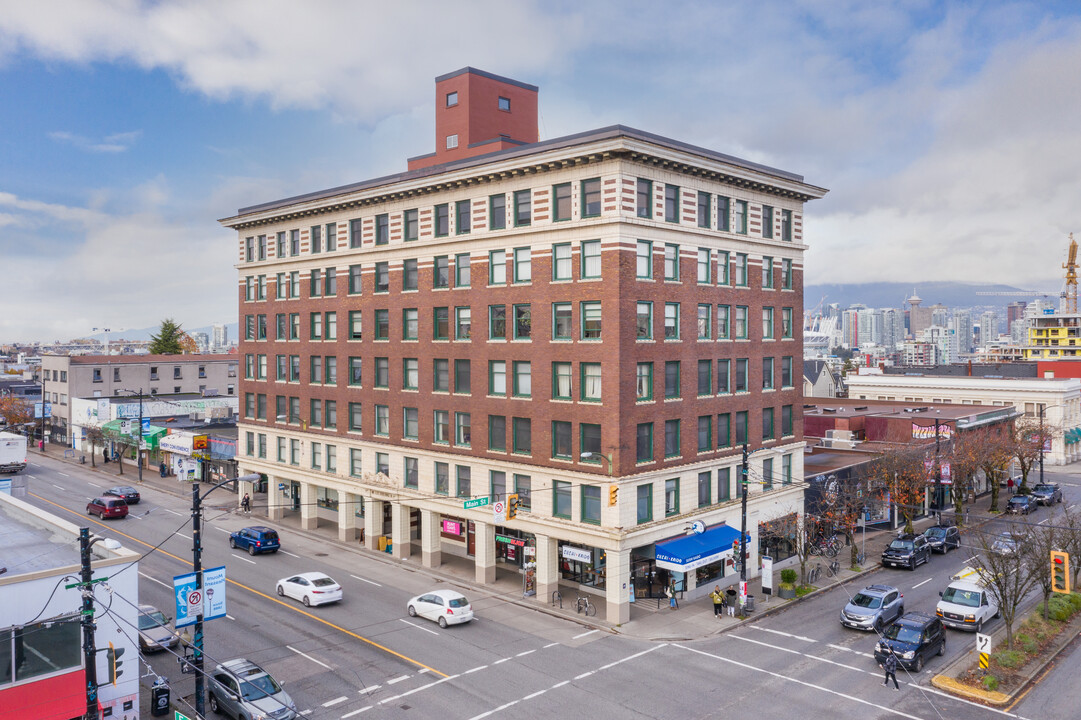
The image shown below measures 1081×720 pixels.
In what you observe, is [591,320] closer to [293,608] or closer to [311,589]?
[311,589]

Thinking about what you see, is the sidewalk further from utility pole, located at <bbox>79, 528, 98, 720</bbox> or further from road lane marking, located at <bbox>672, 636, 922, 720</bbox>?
utility pole, located at <bbox>79, 528, 98, 720</bbox>

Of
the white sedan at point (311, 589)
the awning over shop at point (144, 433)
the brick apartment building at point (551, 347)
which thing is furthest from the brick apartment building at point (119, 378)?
the white sedan at point (311, 589)

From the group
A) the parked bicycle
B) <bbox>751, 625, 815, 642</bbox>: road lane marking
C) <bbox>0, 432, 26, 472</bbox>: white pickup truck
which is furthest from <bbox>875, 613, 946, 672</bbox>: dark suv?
<bbox>0, 432, 26, 472</bbox>: white pickup truck

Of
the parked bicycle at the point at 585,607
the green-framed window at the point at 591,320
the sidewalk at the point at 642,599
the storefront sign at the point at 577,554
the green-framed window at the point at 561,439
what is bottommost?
the sidewalk at the point at 642,599

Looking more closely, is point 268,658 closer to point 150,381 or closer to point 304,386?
point 304,386

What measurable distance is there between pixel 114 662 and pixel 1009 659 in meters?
33.0

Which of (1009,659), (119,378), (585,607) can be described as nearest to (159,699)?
(585,607)

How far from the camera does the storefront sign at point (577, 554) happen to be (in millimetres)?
38875

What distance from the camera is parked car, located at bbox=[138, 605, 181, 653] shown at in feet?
103

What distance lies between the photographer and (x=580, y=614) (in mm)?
38344

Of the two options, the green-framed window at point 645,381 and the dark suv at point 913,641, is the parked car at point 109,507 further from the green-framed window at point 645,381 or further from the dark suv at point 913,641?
the dark suv at point 913,641

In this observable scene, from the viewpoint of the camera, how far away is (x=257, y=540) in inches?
1924

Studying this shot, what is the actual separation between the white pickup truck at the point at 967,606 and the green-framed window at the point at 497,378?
24.5 metres

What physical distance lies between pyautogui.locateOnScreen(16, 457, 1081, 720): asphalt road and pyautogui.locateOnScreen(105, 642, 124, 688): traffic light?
5681 millimetres
